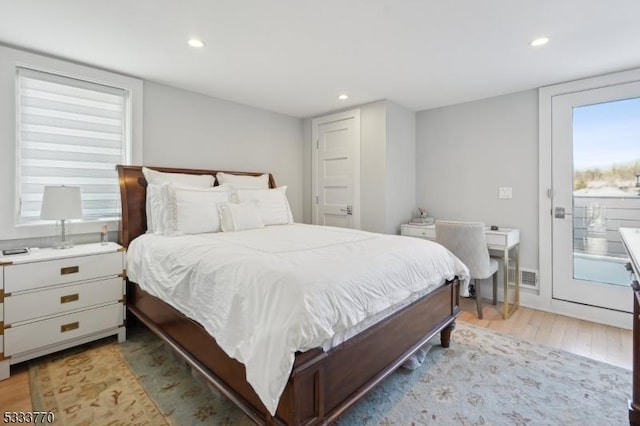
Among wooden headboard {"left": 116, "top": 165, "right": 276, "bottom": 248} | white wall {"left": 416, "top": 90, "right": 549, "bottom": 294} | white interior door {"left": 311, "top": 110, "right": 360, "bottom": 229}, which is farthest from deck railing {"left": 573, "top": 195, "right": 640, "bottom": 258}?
wooden headboard {"left": 116, "top": 165, "right": 276, "bottom": 248}

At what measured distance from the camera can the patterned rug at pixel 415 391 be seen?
1.65 meters

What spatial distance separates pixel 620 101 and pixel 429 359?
116 inches

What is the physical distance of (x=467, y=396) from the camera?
1819 mm

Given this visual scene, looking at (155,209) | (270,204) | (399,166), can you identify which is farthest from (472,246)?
(155,209)

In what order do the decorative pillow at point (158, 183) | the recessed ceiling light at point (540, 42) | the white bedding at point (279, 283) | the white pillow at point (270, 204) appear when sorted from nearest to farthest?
the white bedding at point (279, 283) → the recessed ceiling light at point (540, 42) → the decorative pillow at point (158, 183) → the white pillow at point (270, 204)

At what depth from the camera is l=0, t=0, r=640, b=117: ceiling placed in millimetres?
1848

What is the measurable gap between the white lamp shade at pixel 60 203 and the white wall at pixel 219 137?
794 mm

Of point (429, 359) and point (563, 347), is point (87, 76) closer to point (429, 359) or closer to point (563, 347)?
point (429, 359)

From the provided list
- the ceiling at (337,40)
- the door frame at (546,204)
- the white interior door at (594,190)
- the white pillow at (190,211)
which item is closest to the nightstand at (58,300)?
the white pillow at (190,211)

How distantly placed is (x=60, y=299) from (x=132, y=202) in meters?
0.94

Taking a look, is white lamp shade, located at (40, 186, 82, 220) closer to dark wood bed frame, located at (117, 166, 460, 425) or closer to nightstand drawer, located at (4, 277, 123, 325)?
nightstand drawer, located at (4, 277, 123, 325)

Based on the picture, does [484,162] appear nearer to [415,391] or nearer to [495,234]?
[495,234]

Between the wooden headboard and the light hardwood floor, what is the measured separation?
1.14 metres

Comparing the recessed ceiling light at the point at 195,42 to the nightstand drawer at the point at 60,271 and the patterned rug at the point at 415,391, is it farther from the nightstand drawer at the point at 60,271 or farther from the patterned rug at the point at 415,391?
the patterned rug at the point at 415,391
